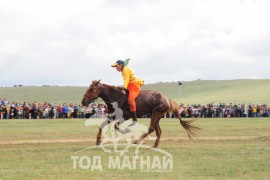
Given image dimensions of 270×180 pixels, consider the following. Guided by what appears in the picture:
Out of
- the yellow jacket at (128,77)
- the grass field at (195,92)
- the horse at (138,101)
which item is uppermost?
the grass field at (195,92)

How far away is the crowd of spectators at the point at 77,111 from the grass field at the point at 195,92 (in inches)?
1102

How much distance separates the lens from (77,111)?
196 feet

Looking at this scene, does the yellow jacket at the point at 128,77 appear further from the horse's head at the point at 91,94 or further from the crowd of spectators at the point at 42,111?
the crowd of spectators at the point at 42,111

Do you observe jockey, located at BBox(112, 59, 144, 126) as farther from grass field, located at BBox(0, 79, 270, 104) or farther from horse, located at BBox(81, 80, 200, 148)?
grass field, located at BBox(0, 79, 270, 104)

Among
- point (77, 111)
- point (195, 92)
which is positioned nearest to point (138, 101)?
point (77, 111)

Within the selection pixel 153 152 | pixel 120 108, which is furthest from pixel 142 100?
pixel 153 152

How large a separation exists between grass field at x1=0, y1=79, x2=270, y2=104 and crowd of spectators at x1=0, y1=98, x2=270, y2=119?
27985mm

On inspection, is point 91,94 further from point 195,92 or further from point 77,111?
point 195,92

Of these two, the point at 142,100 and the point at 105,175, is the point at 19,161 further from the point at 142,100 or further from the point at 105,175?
the point at 142,100

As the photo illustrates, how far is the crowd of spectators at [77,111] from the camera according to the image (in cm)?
5616

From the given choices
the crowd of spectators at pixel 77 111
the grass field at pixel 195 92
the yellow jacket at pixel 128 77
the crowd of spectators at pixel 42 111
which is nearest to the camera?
the yellow jacket at pixel 128 77

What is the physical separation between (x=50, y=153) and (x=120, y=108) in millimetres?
3336

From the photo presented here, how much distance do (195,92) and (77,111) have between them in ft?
211

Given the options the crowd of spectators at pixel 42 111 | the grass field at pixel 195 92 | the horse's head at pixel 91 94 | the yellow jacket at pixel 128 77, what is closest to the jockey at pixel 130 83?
the yellow jacket at pixel 128 77
